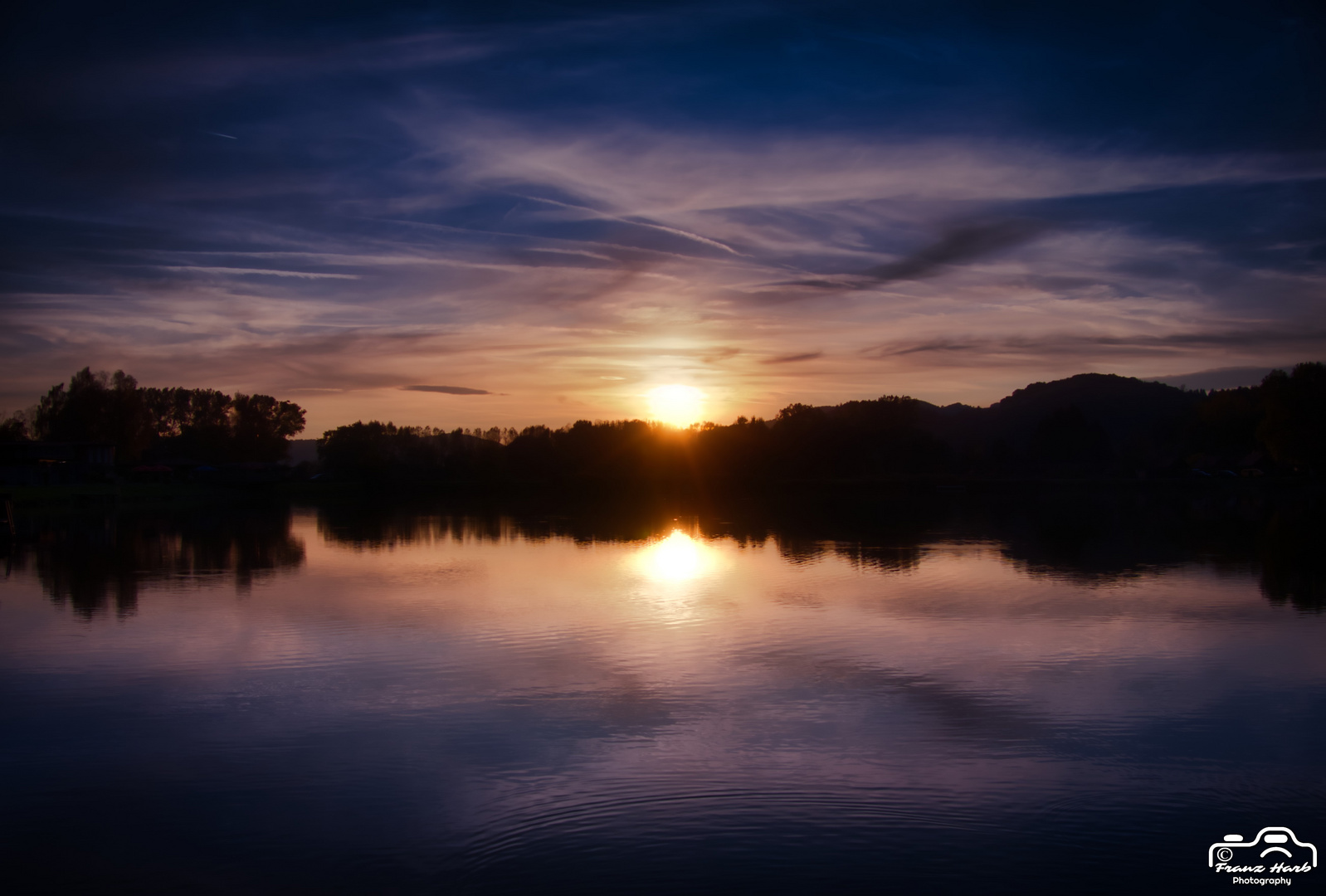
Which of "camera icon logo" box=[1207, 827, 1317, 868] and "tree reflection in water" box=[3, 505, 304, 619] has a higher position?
"tree reflection in water" box=[3, 505, 304, 619]

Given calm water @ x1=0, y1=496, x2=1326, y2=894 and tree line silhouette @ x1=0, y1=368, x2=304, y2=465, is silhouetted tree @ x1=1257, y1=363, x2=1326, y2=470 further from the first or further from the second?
tree line silhouette @ x1=0, y1=368, x2=304, y2=465

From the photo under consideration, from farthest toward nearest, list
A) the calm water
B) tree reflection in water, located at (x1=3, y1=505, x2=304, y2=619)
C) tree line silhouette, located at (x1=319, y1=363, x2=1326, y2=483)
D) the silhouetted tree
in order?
1. tree line silhouette, located at (x1=319, y1=363, x2=1326, y2=483)
2. the silhouetted tree
3. tree reflection in water, located at (x1=3, y1=505, x2=304, y2=619)
4. the calm water

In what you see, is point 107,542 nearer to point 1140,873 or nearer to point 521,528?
point 521,528

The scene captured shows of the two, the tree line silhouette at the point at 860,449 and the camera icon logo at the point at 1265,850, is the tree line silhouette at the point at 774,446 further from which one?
the camera icon logo at the point at 1265,850

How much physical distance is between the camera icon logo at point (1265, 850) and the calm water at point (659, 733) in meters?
0.12

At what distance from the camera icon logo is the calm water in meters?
0.12

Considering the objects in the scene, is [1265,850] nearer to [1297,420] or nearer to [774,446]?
[1297,420]

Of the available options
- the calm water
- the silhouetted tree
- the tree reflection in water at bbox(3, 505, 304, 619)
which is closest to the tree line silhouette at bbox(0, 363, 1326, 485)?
the silhouetted tree

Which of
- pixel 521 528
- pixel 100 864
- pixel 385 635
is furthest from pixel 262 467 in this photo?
pixel 100 864

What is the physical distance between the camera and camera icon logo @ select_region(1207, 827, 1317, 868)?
222 inches

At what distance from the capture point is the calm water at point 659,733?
220 inches

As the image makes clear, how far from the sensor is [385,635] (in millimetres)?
12453

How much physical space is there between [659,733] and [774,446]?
80.9 metres

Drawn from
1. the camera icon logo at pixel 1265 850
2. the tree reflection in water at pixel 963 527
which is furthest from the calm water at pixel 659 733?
the tree reflection in water at pixel 963 527
